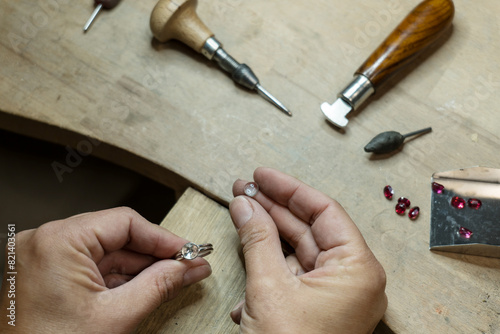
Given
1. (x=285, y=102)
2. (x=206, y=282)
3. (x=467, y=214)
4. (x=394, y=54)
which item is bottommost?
(x=206, y=282)

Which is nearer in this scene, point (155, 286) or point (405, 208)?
point (155, 286)

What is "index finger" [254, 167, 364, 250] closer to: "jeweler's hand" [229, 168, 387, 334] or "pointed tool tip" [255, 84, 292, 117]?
"jeweler's hand" [229, 168, 387, 334]

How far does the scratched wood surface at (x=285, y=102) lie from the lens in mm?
814

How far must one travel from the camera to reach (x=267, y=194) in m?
0.78

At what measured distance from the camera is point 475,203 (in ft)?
2.65

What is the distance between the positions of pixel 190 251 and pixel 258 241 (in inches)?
4.7

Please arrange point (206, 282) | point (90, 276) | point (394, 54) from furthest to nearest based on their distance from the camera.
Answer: point (394, 54)
point (206, 282)
point (90, 276)

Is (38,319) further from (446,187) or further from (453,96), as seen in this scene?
(453,96)

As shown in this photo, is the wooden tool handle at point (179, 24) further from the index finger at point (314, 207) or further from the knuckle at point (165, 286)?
the knuckle at point (165, 286)

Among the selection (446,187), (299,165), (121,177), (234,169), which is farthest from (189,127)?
(446,187)

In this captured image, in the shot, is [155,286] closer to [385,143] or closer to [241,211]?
[241,211]

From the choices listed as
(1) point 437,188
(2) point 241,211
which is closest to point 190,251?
(2) point 241,211

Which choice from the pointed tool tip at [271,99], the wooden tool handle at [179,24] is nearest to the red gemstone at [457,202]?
the pointed tool tip at [271,99]

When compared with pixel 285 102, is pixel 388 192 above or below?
below
